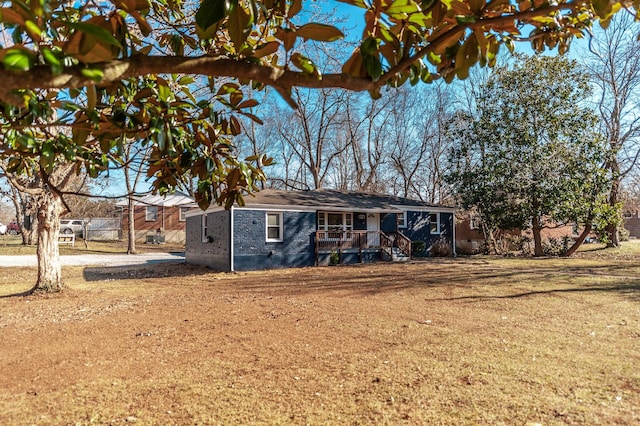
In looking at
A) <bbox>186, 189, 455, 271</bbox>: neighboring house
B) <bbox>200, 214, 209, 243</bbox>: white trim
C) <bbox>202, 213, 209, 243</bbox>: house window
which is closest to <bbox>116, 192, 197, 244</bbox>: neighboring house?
<bbox>186, 189, 455, 271</bbox>: neighboring house

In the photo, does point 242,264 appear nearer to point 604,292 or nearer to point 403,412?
point 604,292

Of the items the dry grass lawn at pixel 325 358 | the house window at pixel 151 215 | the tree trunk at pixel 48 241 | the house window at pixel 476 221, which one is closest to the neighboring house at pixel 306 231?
the house window at pixel 476 221

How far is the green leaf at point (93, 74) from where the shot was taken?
1194 millimetres

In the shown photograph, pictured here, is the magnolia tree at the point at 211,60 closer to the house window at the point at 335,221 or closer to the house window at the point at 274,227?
the house window at the point at 274,227

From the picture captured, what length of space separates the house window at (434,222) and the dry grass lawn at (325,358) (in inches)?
502

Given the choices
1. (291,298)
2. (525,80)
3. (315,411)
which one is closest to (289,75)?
(315,411)

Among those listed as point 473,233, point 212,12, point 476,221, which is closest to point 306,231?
point 476,221

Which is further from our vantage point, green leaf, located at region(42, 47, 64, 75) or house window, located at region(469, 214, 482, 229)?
house window, located at region(469, 214, 482, 229)

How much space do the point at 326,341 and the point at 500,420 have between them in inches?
106

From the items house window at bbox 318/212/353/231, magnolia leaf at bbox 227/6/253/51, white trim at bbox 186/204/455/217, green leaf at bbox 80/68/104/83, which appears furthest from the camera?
house window at bbox 318/212/353/231

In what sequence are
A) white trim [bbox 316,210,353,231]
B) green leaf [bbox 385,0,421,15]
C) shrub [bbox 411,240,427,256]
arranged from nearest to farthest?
green leaf [bbox 385,0,421,15]
white trim [bbox 316,210,353,231]
shrub [bbox 411,240,427,256]

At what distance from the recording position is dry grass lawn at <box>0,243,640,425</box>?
132 inches

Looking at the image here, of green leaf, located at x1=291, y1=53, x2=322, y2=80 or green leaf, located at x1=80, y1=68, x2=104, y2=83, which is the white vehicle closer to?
green leaf, located at x1=291, y1=53, x2=322, y2=80

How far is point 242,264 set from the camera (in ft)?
53.1
